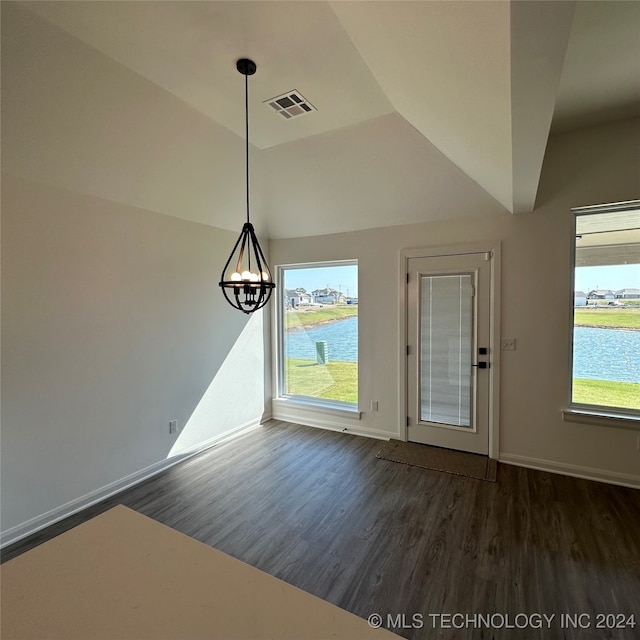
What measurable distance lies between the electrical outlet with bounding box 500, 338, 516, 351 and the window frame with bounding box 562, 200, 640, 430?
0.47 metres

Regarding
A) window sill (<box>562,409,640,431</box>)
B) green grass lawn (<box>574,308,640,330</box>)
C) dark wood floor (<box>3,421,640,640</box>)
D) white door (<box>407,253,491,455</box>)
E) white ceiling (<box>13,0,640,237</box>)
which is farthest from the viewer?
white door (<box>407,253,491,455</box>)

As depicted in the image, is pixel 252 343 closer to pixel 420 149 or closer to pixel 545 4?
pixel 420 149

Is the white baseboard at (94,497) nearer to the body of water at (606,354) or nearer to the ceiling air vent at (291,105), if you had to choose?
the ceiling air vent at (291,105)

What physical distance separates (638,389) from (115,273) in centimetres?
479

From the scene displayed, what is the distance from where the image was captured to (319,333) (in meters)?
4.71

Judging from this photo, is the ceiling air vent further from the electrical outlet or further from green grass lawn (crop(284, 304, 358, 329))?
the electrical outlet

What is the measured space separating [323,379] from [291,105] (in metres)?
3.24

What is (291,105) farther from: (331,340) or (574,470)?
(574,470)

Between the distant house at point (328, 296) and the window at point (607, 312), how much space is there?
2512 mm

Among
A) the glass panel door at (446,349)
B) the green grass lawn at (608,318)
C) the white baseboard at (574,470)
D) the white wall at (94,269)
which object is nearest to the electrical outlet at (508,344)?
the glass panel door at (446,349)

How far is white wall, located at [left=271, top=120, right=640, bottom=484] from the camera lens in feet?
9.84

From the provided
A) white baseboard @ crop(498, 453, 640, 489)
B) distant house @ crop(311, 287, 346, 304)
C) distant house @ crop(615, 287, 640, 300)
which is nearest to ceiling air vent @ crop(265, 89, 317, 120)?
distant house @ crop(311, 287, 346, 304)

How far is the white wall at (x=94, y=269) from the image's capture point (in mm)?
2156

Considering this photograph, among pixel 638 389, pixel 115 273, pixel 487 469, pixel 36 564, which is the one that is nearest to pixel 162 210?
pixel 115 273
